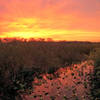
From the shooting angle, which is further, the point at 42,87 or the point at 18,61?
the point at 18,61

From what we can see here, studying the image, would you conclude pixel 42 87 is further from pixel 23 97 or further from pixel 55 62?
pixel 55 62

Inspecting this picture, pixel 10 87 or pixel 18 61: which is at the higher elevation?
pixel 18 61

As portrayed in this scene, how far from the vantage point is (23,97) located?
428 centimetres

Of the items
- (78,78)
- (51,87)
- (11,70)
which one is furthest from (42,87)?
(78,78)

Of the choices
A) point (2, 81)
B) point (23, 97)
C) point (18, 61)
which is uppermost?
point (18, 61)

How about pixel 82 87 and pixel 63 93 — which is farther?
pixel 82 87

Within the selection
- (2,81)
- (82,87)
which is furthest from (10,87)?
(82,87)

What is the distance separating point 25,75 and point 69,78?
169 cm

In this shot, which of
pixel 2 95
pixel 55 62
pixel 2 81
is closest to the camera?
pixel 2 95

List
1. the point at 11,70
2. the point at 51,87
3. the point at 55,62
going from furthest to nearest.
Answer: the point at 55,62 → the point at 11,70 → the point at 51,87

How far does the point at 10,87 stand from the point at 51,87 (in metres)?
1.30

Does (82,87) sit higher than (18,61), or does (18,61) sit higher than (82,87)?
(18,61)

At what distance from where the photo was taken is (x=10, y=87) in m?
4.46

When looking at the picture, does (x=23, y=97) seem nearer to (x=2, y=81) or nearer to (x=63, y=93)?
(x=2, y=81)
